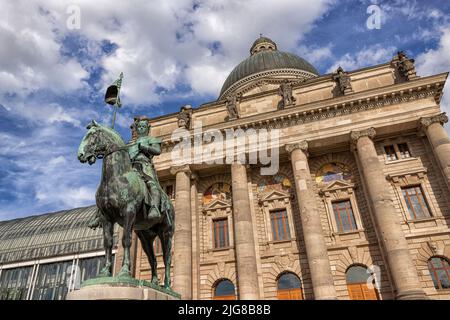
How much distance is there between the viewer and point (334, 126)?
2511 cm

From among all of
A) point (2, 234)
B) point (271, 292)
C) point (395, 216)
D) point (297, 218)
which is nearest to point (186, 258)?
point (271, 292)

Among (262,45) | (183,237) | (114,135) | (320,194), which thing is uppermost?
(262,45)

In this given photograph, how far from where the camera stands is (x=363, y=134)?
24031 millimetres

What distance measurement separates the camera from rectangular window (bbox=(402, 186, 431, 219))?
891 inches

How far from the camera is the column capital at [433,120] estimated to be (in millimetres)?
22781

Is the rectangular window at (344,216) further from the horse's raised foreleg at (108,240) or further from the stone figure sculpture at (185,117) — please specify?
the horse's raised foreleg at (108,240)

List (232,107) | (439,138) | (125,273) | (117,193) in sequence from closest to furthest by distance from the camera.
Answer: (125,273)
(117,193)
(439,138)
(232,107)

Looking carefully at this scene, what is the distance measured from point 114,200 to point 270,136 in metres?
19.8

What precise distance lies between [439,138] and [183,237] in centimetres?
1961

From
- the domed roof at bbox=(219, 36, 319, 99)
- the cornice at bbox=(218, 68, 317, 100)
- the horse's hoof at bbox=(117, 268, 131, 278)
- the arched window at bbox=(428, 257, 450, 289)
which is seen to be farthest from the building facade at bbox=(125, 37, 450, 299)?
the horse's hoof at bbox=(117, 268, 131, 278)

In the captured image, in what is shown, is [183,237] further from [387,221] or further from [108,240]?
[108,240]

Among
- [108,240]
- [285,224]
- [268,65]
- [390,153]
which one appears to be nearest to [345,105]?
[390,153]

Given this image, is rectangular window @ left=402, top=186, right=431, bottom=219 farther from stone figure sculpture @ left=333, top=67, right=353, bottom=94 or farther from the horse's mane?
the horse's mane
